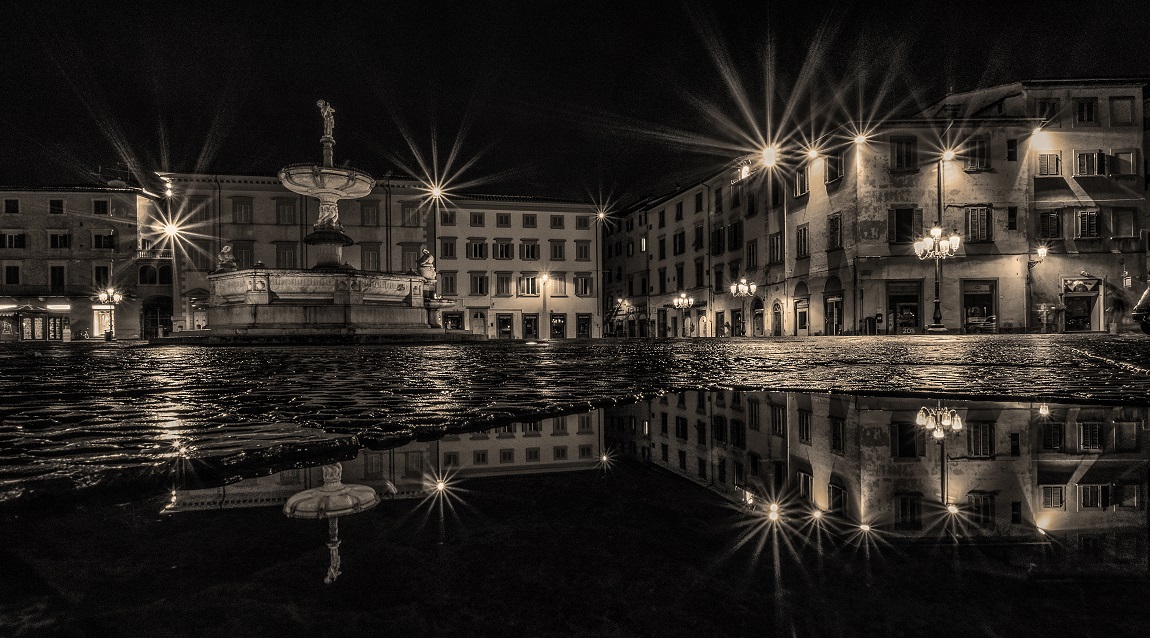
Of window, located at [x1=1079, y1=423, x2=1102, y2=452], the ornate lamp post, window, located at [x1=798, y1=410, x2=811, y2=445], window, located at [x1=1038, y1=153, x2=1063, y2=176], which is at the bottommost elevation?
window, located at [x1=798, y1=410, x2=811, y2=445]

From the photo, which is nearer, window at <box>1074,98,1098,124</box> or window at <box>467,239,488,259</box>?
window at <box>1074,98,1098,124</box>

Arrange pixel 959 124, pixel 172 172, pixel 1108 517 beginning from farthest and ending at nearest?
pixel 172 172, pixel 959 124, pixel 1108 517

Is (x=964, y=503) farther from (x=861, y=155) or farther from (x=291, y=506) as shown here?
(x=861, y=155)

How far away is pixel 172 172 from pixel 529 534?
173ft

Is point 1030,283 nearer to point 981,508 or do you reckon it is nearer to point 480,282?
point 981,508

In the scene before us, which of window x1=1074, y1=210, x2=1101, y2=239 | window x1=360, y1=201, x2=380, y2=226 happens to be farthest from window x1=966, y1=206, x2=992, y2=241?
window x1=360, y1=201, x2=380, y2=226

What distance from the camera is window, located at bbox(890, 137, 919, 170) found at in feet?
96.5

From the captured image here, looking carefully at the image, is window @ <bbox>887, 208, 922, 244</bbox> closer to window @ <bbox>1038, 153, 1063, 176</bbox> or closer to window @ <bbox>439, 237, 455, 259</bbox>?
window @ <bbox>1038, 153, 1063, 176</bbox>

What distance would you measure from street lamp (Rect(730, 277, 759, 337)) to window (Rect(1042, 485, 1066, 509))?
3740 cm

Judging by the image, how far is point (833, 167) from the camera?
3134 cm

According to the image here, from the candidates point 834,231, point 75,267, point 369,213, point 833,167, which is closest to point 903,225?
point 834,231

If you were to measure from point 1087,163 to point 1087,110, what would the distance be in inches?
106

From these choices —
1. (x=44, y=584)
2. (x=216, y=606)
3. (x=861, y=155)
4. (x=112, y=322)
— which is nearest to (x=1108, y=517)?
(x=216, y=606)

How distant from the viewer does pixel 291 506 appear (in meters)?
1.11
